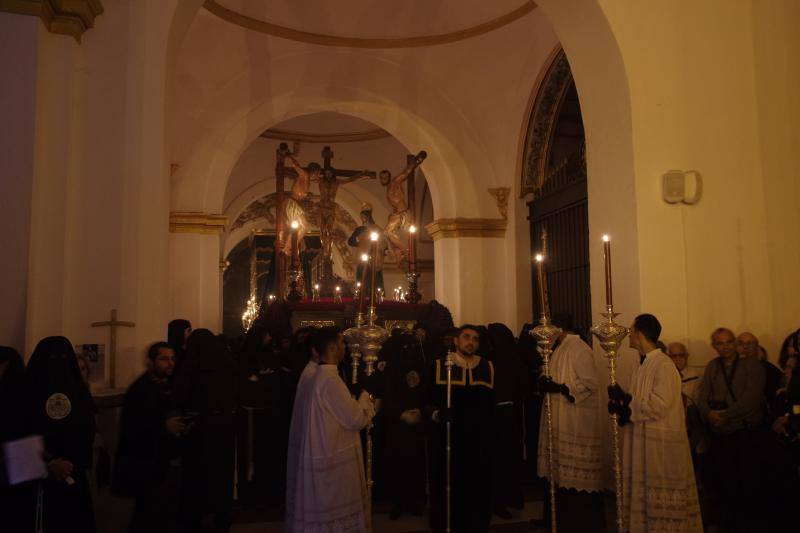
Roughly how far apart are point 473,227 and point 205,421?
777cm

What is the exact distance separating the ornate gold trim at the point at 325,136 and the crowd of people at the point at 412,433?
10.3 metres

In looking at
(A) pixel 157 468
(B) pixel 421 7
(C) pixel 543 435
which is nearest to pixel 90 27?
(A) pixel 157 468

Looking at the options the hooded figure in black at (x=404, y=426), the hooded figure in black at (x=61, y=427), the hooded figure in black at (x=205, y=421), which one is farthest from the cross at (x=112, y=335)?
the hooded figure in black at (x=404, y=426)

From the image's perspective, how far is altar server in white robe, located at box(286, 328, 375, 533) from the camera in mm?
4039

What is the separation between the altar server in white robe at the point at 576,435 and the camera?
17.5ft

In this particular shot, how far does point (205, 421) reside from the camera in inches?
185

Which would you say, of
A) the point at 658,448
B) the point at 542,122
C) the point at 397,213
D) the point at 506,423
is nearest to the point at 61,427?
the point at 658,448

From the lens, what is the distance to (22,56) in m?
4.54

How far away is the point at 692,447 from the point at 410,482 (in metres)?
2.42

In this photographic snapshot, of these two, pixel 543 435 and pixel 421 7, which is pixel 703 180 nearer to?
pixel 543 435

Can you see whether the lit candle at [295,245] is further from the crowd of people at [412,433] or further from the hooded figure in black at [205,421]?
the hooded figure in black at [205,421]

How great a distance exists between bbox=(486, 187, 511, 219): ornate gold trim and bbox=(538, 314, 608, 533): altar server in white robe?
636 centimetres

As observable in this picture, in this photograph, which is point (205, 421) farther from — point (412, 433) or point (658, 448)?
point (658, 448)

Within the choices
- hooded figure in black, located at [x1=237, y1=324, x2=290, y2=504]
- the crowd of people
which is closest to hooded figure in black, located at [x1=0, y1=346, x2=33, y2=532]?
the crowd of people
